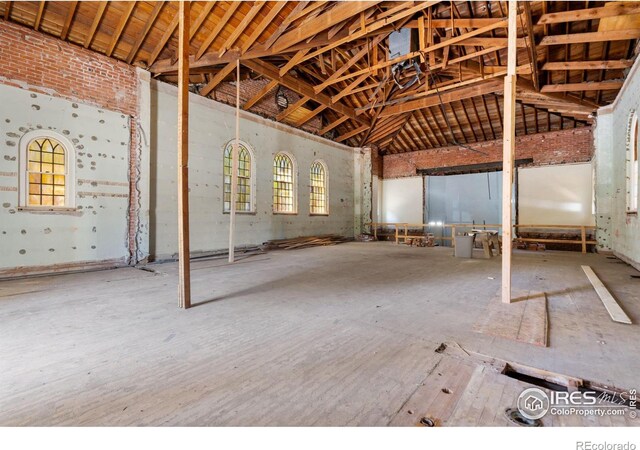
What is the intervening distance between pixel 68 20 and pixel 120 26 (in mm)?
834

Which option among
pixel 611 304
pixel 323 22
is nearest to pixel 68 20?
pixel 323 22

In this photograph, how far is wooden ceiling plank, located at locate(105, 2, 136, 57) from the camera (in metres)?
5.41

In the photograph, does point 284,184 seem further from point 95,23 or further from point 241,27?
point 95,23

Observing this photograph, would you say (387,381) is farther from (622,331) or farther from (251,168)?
(251,168)

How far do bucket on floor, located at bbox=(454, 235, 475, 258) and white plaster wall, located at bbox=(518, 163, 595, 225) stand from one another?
563 cm

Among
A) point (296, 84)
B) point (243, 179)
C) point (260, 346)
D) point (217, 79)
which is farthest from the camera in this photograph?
point (243, 179)

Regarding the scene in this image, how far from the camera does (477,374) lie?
1835mm

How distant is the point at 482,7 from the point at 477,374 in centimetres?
760

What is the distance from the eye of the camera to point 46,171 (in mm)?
5430

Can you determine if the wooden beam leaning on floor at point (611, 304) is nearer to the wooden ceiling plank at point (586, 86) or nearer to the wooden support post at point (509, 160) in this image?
the wooden support post at point (509, 160)

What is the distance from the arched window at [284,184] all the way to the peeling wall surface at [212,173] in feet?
0.78

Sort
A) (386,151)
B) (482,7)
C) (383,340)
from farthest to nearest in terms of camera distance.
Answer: (386,151), (482,7), (383,340)
